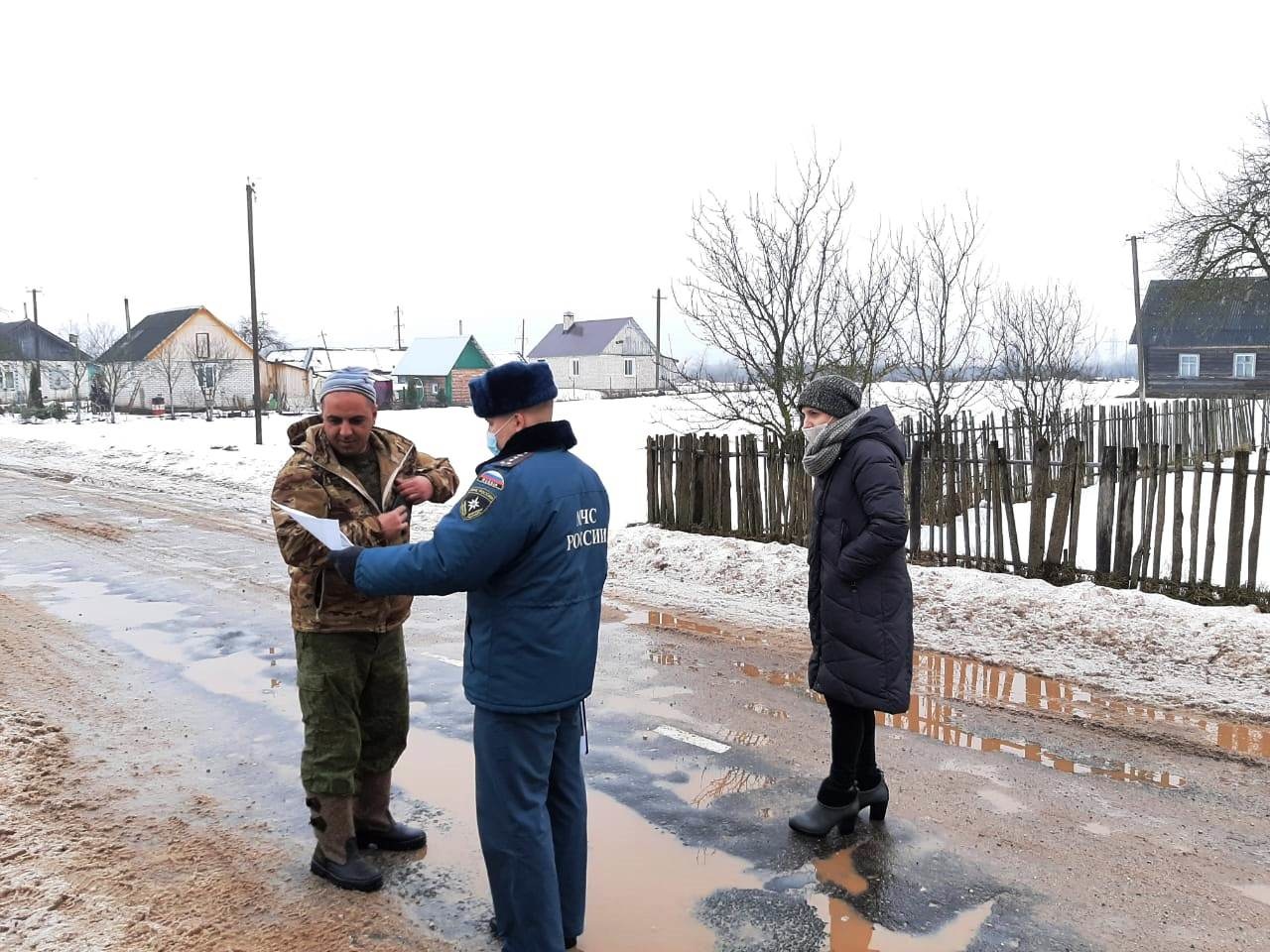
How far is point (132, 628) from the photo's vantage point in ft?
23.4

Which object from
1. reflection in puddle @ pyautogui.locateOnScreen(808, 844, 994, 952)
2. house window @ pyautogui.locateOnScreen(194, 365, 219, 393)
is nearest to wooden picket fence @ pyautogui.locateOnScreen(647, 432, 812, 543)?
reflection in puddle @ pyautogui.locateOnScreen(808, 844, 994, 952)

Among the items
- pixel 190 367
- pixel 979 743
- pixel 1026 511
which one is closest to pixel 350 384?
pixel 979 743

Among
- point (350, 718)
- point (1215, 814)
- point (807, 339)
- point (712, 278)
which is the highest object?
point (712, 278)

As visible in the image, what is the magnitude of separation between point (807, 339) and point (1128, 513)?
4.39 meters

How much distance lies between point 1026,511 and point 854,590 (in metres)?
10.3

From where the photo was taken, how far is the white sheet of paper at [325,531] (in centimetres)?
306

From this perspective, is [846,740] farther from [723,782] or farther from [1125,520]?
[1125,520]

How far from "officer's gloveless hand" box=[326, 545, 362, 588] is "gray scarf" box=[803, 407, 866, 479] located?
72.1 inches

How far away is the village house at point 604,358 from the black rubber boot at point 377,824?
6413 centimetres

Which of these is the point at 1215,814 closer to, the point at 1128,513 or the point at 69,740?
the point at 1128,513

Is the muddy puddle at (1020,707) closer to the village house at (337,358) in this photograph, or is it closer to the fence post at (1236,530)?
the fence post at (1236,530)

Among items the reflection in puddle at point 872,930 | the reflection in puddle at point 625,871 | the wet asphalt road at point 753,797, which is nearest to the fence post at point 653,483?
the wet asphalt road at point 753,797

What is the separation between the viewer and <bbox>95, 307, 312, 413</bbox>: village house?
172 feet

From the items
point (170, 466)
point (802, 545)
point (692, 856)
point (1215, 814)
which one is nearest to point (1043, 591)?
point (802, 545)
